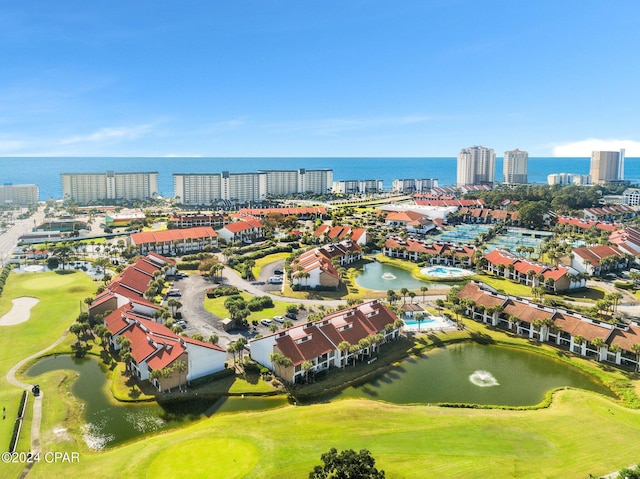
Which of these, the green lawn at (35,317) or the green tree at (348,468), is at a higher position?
the green tree at (348,468)

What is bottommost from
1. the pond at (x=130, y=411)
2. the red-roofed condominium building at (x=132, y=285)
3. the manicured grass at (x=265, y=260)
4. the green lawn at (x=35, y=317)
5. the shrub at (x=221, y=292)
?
the pond at (x=130, y=411)

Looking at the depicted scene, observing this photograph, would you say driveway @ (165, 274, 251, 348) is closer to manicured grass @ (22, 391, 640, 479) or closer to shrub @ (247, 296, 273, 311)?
shrub @ (247, 296, 273, 311)

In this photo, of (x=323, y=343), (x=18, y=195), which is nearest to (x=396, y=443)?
(x=323, y=343)

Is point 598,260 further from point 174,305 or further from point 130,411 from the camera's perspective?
point 130,411

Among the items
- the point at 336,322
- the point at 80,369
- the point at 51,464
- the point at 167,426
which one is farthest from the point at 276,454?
the point at 80,369

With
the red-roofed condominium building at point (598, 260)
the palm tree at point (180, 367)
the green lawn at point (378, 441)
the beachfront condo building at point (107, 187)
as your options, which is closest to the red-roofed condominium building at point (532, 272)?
the red-roofed condominium building at point (598, 260)

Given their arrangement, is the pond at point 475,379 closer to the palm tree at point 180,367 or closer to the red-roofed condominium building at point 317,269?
the palm tree at point 180,367
